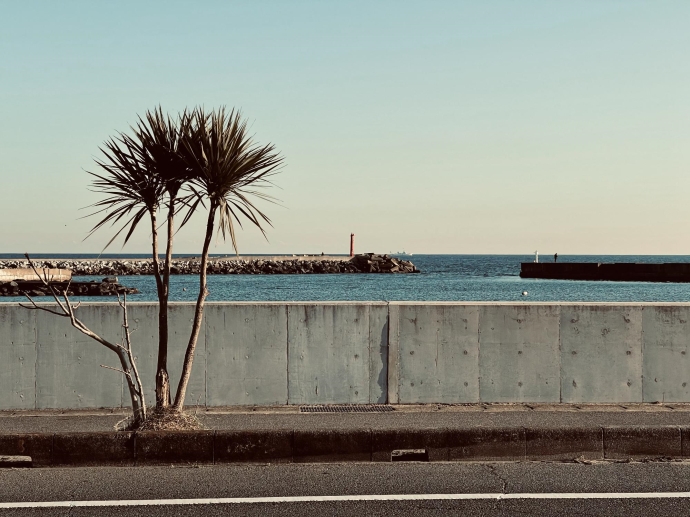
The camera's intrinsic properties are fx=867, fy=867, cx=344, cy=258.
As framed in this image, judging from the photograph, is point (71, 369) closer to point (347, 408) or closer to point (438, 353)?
point (347, 408)

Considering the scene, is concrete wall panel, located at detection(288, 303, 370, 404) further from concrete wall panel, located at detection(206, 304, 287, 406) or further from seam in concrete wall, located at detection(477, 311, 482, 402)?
seam in concrete wall, located at detection(477, 311, 482, 402)

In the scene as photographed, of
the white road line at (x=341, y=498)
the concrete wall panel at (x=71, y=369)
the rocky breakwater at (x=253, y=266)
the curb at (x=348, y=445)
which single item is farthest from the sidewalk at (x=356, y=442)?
the rocky breakwater at (x=253, y=266)

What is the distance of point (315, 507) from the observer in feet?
20.4

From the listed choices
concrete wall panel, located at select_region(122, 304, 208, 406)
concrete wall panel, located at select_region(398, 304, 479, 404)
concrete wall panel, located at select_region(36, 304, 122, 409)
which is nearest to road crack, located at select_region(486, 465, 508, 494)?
concrete wall panel, located at select_region(398, 304, 479, 404)

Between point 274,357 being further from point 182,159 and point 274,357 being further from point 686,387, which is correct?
point 686,387

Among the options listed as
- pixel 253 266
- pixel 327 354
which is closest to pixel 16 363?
pixel 327 354

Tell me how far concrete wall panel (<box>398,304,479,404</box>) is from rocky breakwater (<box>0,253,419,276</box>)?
110599 mm

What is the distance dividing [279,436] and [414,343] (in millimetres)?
3049

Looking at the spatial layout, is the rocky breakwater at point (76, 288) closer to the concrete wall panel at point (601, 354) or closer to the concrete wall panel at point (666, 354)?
the concrete wall panel at point (601, 354)

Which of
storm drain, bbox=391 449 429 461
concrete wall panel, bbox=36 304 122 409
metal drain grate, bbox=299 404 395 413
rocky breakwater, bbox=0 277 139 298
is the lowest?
rocky breakwater, bbox=0 277 139 298

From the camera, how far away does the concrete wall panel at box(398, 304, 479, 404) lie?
10.5 m

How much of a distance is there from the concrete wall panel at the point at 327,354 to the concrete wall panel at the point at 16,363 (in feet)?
9.96

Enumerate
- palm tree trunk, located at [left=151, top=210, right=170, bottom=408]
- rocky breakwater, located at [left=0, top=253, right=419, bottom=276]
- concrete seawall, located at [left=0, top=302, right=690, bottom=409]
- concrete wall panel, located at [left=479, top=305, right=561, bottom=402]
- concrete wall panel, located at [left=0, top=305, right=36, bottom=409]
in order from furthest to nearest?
1. rocky breakwater, located at [left=0, top=253, right=419, bottom=276]
2. concrete wall panel, located at [left=479, top=305, right=561, bottom=402]
3. concrete seawall, located at [left=0, top=302, right=690, bottom=409]
4. concrete wall panel, located at [left=0, top=305, right=36, bottom=409]
5. palm tree trunk, located at [left=151, top=210, right=170, bottom=408]

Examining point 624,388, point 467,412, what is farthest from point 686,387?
point 467,412
